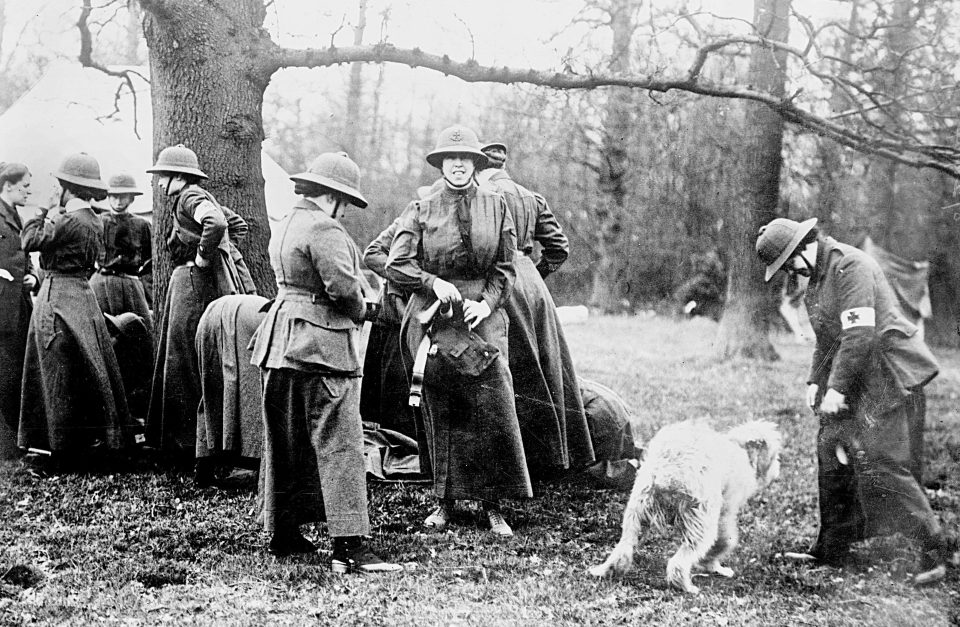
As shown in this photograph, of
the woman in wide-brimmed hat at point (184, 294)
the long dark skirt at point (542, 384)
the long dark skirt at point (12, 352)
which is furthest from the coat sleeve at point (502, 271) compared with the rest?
the long dark skirt at point (12, 352)

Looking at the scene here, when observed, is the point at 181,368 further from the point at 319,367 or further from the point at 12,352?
the point at 319,367

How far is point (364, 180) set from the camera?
7016mm

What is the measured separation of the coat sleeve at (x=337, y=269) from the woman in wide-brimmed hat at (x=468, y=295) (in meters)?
0.72

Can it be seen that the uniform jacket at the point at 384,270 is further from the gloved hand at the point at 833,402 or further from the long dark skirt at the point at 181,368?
the gloved hand at the point at 833,402

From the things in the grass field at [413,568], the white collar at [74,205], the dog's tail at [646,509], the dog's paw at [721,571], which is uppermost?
the white collar at [74,205]

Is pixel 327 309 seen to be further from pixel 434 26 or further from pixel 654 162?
pixel 654 162

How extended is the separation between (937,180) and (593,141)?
7.93 feet

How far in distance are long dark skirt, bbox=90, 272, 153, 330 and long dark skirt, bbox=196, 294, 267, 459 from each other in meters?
1.96

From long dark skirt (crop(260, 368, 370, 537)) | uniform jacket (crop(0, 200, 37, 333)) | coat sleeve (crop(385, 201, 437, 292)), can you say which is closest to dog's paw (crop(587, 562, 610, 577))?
long dark skirt (crop(260, 368, 370, 537))

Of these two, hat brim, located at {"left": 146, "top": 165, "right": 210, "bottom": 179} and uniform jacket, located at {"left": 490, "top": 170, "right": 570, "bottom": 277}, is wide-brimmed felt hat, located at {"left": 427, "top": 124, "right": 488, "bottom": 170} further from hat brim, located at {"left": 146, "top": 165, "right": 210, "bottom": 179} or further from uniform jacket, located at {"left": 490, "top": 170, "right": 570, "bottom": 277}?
hat brim, located at {"left": 146, "top": 165, "right": 210, "bottom": 179}

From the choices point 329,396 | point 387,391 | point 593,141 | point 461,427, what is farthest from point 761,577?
point 593,141

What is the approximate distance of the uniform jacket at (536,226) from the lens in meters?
5.57

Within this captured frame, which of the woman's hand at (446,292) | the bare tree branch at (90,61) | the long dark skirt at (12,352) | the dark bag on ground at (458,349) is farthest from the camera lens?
the bare tree branch at (90,61)

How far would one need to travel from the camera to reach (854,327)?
409cm
